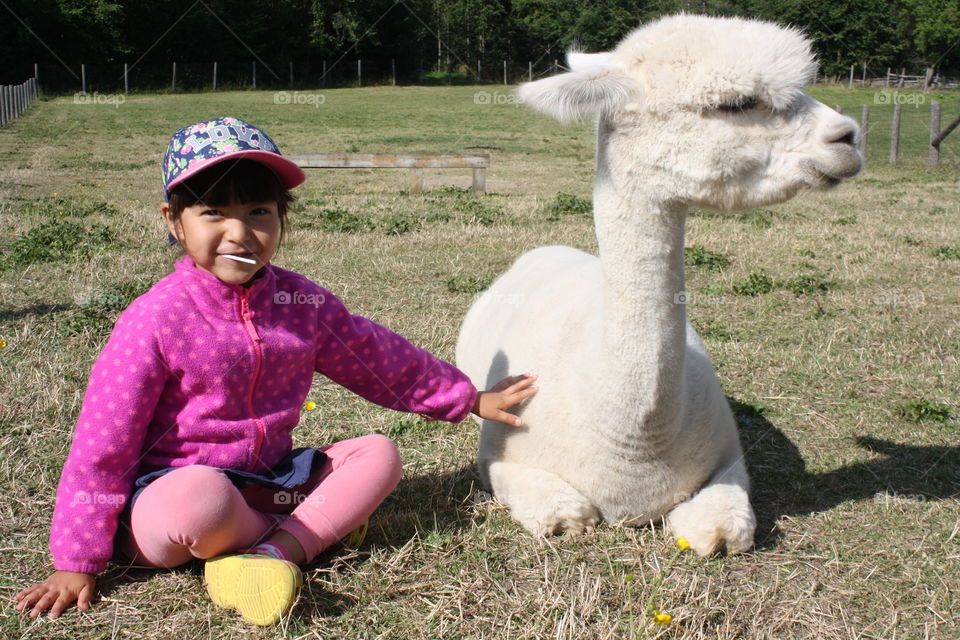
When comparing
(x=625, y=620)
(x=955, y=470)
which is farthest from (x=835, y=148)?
(x=955, y=470)

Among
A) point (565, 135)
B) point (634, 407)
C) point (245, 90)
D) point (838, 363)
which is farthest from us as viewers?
point (245, 90)

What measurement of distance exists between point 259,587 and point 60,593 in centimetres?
58

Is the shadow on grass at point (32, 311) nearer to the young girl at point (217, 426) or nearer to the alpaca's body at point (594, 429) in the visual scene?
the young girl at point (217, 426)

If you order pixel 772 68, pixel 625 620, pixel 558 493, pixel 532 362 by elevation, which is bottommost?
pixel 625 620

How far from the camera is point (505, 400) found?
118 inches

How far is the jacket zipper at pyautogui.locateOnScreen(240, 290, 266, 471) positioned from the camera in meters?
2.61

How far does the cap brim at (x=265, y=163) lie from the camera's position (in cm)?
246

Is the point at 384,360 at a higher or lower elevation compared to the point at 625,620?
higher

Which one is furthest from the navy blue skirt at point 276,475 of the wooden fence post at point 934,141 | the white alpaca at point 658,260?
the wooden fence post at point 934,141

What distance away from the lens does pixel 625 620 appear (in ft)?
7.95

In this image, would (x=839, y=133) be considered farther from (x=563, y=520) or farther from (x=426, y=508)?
(x=426, y=508)

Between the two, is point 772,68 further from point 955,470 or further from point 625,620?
point 955,470

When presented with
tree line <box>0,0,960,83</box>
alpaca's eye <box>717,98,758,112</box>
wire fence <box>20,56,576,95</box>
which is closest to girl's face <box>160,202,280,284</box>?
alpaca's eye <box>717,98,758,112</box>

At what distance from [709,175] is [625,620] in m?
1.29
